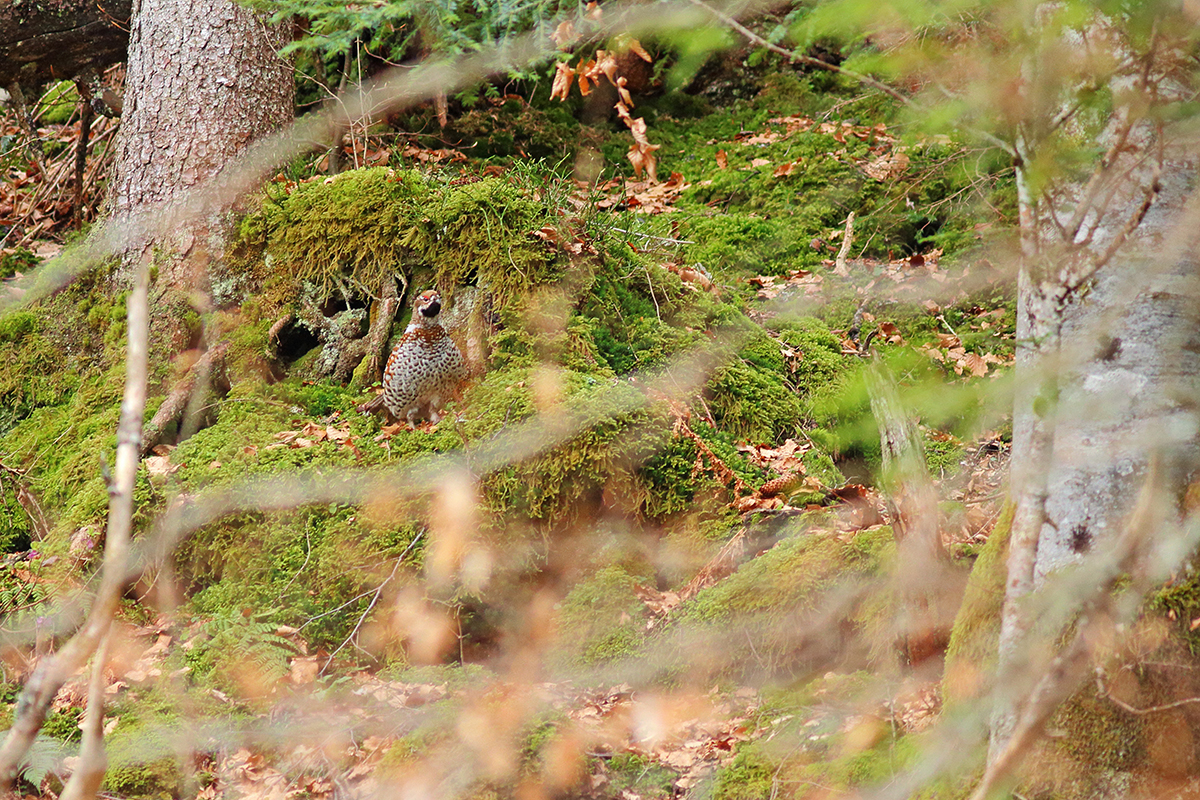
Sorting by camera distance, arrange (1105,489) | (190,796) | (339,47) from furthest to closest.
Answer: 1. (190,796)
2. (339,47)
3. (1105,489)

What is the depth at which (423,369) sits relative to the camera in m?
5.17

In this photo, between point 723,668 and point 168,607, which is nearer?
point 723,668

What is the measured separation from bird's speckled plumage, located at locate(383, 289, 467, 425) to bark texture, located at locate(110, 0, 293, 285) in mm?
1746

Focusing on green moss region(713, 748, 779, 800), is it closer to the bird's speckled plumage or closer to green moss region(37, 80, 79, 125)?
the bird's speckled plumage

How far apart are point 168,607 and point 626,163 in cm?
554

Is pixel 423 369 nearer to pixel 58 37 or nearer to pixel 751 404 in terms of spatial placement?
pixel 751 404

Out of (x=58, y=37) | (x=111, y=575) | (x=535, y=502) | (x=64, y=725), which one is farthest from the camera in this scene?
(x=58, y=37)

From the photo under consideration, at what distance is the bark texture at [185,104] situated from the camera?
6.09 metres

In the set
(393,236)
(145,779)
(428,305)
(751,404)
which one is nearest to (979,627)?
(751,404)

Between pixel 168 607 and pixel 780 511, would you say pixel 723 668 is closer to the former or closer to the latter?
pixel 780 511

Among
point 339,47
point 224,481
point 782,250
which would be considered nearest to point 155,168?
point 224,481

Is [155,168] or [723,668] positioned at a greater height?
[155,168]

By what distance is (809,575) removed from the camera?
12.9 feet

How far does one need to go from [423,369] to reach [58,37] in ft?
15.4
